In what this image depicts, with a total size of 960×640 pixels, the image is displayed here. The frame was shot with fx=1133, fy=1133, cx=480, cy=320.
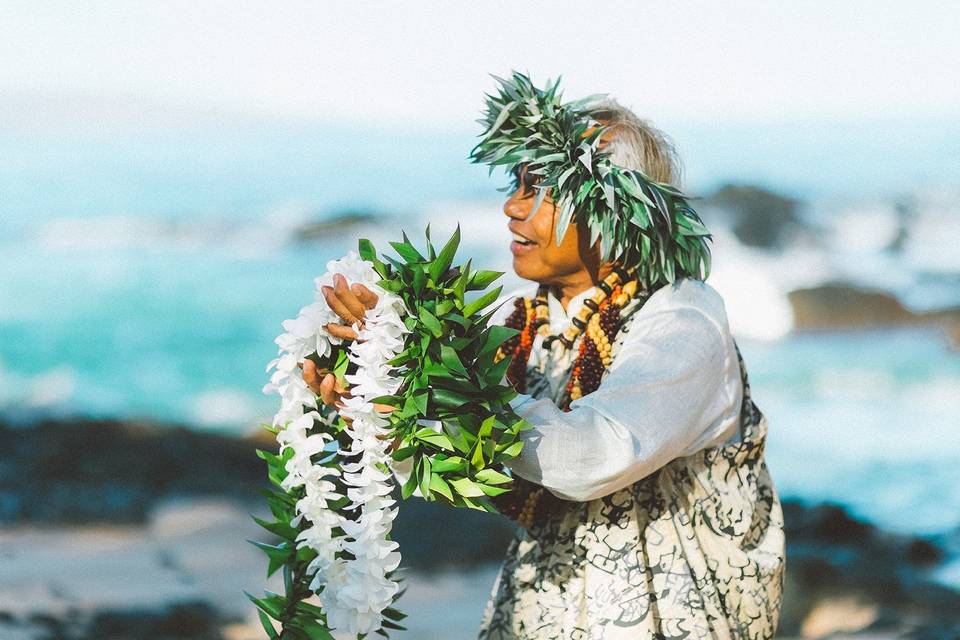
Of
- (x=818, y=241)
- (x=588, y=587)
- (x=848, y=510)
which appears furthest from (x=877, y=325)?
(x=588, y=587)

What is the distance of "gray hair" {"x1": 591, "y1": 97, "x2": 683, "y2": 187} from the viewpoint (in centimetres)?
190

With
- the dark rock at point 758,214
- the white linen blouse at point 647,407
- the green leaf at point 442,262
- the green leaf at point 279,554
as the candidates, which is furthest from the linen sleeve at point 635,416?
the dark rock at point 758,214

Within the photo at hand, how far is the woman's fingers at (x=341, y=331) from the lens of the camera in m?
1.62

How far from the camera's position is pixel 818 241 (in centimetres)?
659

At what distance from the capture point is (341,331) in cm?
163

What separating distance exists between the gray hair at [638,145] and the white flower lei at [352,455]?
0.52 metres

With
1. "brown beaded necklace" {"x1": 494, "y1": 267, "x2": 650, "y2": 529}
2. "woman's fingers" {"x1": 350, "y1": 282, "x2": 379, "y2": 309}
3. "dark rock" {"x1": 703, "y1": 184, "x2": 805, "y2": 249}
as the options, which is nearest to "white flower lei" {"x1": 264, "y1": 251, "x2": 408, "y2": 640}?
"woman's fingers" {"x1": 350, "y1": 282, "x2": 379, "y2": 309}

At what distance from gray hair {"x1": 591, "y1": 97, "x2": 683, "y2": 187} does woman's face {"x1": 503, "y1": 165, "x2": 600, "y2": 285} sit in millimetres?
143

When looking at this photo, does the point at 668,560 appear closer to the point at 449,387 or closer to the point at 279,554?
the point at 449,387

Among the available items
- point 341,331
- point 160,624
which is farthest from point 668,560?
point 160,624

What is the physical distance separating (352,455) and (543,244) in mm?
496

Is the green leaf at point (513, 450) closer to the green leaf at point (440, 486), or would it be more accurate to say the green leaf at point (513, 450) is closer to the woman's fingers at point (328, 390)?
the green leaf at point (440, 486)

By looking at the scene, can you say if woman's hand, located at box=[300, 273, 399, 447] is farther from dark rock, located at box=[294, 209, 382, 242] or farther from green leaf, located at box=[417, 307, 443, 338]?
dark rock, located at box=[294, 209, 382, 242]

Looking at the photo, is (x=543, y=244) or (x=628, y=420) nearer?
(x=628, y=420)
